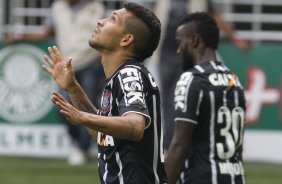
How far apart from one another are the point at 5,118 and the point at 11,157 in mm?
529

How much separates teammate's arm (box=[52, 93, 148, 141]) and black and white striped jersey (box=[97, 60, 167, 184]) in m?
0.24

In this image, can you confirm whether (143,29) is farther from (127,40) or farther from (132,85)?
(132,85)

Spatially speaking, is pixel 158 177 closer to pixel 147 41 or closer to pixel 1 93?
pixel 147 41

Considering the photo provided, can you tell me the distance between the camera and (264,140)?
46.3 ft

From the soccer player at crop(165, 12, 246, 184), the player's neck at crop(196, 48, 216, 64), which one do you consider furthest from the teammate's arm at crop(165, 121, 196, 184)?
the player's neck at crop(196, 48, 216, 64)

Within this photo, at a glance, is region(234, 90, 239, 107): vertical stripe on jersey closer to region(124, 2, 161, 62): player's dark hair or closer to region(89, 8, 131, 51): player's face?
region(124, 2, 161, 62): player's dark hair

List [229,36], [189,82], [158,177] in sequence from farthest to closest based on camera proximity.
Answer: [229,36]
[189,82]
[158,177]

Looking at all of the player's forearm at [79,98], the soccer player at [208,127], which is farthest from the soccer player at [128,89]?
the soccer player at [208,127]

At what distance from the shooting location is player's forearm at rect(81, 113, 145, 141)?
5.68 metres

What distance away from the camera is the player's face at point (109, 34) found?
621 cm

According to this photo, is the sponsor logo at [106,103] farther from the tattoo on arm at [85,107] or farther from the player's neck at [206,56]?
the player's neck at [206,56]

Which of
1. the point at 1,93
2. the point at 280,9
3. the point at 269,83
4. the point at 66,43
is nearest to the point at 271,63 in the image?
the point at 269,83

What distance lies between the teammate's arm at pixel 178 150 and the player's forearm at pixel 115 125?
4.86 ft

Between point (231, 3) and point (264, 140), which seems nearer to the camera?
point (264, 140)
